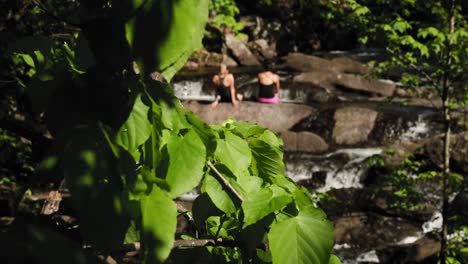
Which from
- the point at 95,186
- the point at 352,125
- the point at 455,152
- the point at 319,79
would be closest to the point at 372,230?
the point at 455,152

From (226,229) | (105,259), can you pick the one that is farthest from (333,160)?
(105,259)

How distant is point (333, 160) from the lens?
37.4 ft

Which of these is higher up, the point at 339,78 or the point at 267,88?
the point at 267,88

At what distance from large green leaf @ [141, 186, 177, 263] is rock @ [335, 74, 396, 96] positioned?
1676cm

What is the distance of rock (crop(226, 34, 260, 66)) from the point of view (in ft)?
76.4

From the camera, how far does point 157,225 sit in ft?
2.86

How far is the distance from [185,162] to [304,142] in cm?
1115

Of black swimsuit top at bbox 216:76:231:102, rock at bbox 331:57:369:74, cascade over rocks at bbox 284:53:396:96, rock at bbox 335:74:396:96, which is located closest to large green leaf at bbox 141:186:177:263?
black swimsuit top at bbox 216:76:231:102

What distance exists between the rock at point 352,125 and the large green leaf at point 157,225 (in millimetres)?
11952

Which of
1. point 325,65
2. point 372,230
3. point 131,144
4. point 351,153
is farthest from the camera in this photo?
point 325,65

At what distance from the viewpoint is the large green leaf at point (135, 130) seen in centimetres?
94

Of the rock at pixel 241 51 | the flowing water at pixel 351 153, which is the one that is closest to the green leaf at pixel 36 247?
the flowing water at pixel 351 153

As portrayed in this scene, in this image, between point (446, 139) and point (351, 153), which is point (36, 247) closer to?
point (446, 139)

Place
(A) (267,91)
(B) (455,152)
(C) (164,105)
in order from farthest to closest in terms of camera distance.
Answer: (A) (267,91) → (B) (455,152) → (C) (164,105)
